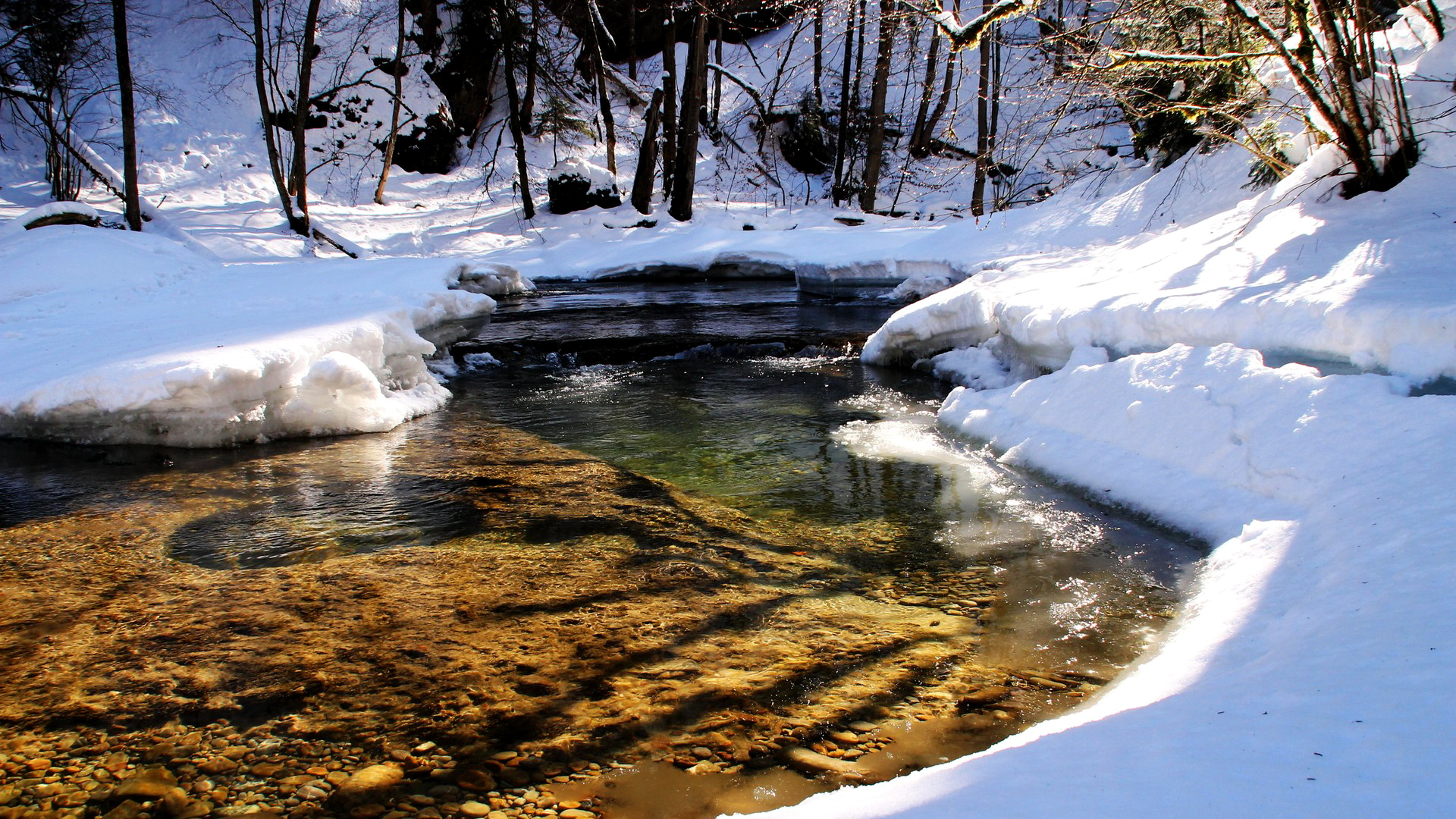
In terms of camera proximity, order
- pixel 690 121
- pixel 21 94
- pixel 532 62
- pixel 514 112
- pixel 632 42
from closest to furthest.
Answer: pixel 21 94 → pixel 690 121 → pixel 514 112 → pixel 532 62 → pixel 632 42

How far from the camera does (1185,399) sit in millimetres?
4648

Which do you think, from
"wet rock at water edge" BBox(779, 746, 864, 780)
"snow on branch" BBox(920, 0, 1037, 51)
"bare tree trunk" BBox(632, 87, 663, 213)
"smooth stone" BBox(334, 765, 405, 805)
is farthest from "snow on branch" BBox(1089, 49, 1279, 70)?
"bare tree trunk" BBox(632, 87, 663, 213)

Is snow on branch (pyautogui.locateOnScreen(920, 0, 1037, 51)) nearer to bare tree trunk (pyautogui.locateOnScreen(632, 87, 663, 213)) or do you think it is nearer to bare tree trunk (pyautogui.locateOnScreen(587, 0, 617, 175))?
bare tree trunk (pyautogui.locateOnScreen(632, 87, 663, 213))

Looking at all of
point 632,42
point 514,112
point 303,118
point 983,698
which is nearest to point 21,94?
point 303,118

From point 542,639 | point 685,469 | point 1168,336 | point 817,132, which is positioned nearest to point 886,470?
point 685,469

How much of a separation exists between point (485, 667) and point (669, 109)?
1899 cm

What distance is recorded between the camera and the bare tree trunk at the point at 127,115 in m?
14.0

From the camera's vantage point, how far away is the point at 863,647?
319cm

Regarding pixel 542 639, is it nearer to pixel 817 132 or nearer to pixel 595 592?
pixel 595 592

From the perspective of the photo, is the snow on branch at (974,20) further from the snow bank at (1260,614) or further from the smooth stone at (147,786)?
the smooth stone at (147,786)

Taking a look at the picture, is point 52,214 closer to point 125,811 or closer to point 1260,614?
point 125,811

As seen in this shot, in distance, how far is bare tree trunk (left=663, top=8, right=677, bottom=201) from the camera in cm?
1985

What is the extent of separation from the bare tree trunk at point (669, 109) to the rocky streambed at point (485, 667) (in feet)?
56.0

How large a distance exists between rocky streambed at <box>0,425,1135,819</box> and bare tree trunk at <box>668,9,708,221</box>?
1590cm
